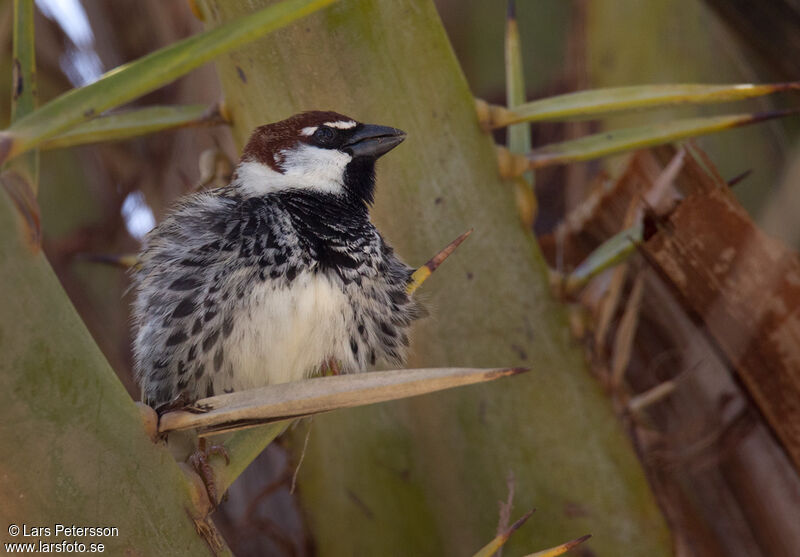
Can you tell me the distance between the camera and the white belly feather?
1.43 metres

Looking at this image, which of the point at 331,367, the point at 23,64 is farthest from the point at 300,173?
the point at 23,64

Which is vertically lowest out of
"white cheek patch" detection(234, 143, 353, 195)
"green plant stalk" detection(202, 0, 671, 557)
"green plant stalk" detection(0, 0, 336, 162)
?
"green plant stalk" detection(202, 0, 671, 557)

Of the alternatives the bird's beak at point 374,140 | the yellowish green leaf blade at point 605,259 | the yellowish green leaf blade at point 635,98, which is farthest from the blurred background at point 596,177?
the yellowish green leaf blade at point 635,98

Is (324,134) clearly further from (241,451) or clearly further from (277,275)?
(241,451)

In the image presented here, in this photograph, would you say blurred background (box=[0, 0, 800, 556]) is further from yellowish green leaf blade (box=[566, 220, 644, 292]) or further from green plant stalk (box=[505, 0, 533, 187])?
green plant stalk (box=[505, 0, 533, 187])

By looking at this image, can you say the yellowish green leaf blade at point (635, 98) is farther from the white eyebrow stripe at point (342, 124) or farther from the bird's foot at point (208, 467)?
the bird's foot at point (208, 467)

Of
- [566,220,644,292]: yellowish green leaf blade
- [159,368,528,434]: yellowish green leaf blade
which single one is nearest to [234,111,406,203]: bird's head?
[566,220,644,292]: yellowish green leaf blade

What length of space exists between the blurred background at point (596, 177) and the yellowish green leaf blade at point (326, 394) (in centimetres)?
81

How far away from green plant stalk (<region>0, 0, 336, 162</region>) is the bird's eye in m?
0.69

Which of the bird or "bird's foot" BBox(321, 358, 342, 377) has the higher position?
the bird

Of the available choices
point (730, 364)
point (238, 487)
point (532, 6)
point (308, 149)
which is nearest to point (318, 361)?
point (308, 149)

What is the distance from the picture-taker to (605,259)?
150 cm

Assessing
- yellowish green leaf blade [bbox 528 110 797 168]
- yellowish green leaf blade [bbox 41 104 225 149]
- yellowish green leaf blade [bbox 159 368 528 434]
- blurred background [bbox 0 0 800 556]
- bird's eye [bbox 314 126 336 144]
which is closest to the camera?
yellowish green leaf blade [bbox 159 368 528 434]

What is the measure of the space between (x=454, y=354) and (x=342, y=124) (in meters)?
0.46
